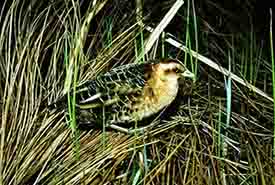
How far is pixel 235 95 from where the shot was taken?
2.19 m

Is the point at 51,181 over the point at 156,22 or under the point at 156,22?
under

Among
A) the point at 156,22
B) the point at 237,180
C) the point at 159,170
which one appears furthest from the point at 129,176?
the point at 156,22

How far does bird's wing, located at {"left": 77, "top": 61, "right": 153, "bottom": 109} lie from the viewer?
2037 mm

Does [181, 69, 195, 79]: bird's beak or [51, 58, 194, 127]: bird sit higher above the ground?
[181, 69, 195, 79]: bird's beak

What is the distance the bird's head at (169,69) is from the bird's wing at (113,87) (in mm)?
29

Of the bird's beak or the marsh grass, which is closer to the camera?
the marsh grass

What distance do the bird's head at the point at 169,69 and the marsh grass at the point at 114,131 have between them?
0.27 feet

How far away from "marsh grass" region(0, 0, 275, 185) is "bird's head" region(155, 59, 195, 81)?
0.08 meters

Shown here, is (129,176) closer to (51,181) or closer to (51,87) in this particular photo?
(51,181)

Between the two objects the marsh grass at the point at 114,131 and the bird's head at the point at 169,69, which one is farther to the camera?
the bird's head at the point at 169,69

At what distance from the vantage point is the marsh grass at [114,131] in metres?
1.93

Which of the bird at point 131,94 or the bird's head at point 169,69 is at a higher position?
the bird's head at point 169,69

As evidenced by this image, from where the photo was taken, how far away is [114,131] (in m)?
2.08

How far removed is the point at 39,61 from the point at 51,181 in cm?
47
